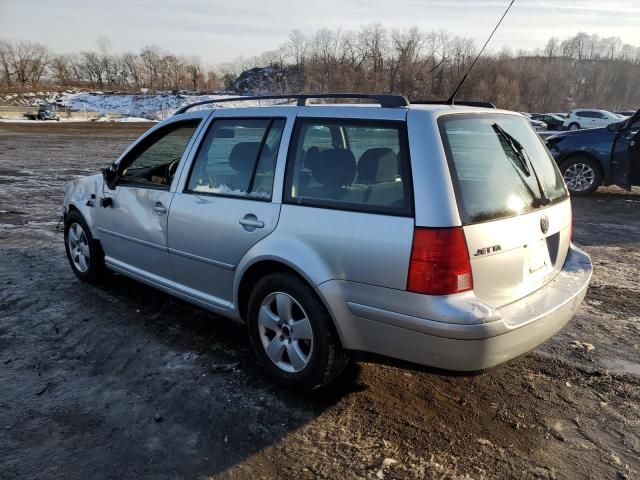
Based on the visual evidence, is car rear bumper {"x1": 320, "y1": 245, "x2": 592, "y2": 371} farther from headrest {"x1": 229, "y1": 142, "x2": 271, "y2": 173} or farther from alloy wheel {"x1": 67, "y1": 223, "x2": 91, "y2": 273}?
alloy wheel {"x1": 67, "y1": 223, "x2": 91, "y2": 273}

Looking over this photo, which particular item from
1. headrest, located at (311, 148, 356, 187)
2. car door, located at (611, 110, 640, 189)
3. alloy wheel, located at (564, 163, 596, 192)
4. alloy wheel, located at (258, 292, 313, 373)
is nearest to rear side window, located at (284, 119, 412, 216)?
headrest, located at (311, 148, 356, 187)

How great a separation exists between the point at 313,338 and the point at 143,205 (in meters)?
2.01

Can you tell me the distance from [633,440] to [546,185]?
1545 millimetres

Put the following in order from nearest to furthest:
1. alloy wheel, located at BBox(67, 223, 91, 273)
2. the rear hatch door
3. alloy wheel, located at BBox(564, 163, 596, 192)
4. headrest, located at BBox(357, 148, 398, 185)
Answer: the rear hatch door, headrest, located at BBox(357, 148, 398, 185), alloy wheel, located at BBox(67, 223, 91, 273), alloy wheel, located at BBox(564, 163, 596, 192)

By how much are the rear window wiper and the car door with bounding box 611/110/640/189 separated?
735 centimetres

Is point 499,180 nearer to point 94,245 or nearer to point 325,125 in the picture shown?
point 325,125

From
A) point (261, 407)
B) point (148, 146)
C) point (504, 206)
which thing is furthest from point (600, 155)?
point (261, 407)

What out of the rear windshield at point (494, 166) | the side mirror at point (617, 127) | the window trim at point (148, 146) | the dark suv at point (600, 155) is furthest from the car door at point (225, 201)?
the side mirror at point (617, 127)

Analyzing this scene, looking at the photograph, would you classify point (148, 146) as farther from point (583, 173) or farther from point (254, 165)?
point (583, 173)

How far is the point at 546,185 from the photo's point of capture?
324cm

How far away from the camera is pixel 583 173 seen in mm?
9859

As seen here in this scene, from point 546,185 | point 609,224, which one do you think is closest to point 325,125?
point 546,185

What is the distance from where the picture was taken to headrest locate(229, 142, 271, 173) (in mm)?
3387

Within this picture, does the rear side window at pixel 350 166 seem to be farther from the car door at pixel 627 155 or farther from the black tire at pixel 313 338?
the car door at pixel 627 155
